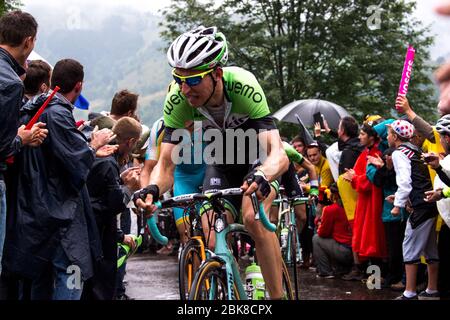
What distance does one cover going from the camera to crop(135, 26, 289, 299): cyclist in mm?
5375

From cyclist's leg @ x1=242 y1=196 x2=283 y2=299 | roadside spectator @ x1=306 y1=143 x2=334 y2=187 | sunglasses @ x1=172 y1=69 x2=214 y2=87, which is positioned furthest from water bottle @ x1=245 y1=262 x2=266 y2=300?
roadside spectator @ x1=306 y1=143 x2=334 y2=187

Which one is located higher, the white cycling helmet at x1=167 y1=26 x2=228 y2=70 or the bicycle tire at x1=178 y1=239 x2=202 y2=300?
the white cycling helmet at x1=167 y1=26 x2=228 y2=70

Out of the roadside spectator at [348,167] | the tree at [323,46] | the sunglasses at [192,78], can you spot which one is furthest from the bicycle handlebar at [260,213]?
the tree at [323,46]

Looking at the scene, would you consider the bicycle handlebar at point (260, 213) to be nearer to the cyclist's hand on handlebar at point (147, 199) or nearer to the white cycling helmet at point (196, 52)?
the cyclist's hand on handlebar at point (147, 199)

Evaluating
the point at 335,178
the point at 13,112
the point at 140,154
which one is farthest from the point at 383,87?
the point at 13,112

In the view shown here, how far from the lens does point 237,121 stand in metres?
5.78

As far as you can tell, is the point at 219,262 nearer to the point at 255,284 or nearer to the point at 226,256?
the point at 226,256

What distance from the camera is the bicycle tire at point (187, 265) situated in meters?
5.12

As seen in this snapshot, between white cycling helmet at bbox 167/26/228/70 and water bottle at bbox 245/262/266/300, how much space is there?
4.99 feet

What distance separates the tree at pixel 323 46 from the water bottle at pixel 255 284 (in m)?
26.3

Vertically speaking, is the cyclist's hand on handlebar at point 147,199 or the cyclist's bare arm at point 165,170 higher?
the cyclist's bare arm at point 165,170

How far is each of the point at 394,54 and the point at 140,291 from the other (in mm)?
25048

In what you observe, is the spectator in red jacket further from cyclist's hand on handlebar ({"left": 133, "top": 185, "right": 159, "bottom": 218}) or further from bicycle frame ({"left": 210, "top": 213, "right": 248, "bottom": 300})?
cyclist's hand on handlebar ({"left": 133, "top": 185, "right": 159, "bottom": 218})
